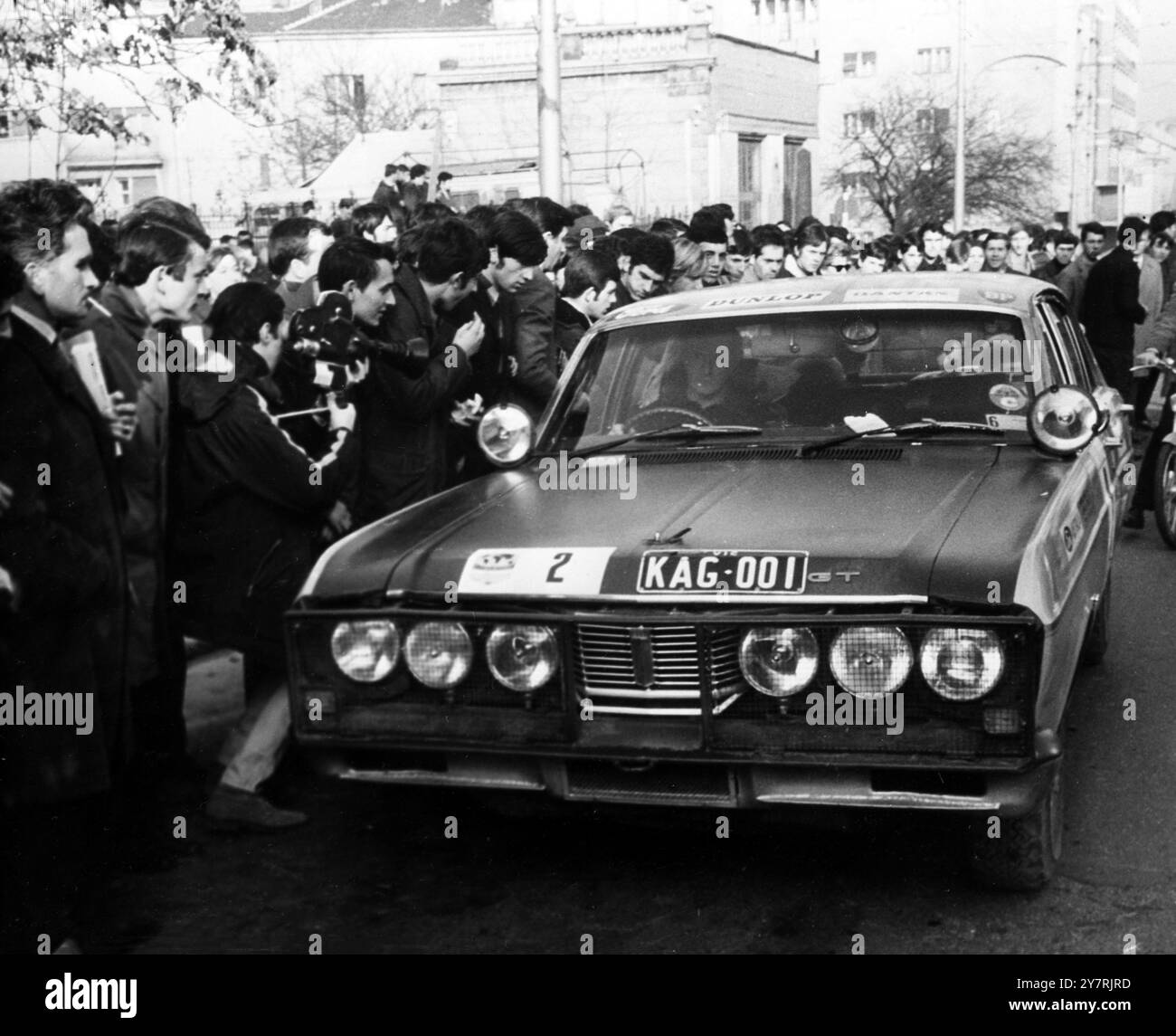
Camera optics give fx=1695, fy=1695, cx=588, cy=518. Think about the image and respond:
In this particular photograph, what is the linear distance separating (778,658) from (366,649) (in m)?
1.11

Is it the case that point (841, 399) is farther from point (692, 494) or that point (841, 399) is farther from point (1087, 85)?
point (1087, 85)

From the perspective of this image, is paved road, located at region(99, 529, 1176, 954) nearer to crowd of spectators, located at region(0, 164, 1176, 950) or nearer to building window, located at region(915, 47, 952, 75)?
crowd of spectators, located at region(0, 164, 1176, 950)

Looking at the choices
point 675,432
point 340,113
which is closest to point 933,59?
point 340,113

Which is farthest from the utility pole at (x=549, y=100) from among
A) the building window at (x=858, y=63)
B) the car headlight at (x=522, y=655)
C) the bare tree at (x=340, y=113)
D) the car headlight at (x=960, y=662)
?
the building window at (x=858, y=63)

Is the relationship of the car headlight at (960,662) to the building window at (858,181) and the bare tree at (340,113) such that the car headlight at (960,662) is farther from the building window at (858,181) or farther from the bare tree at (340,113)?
the bare tree at (340,113)

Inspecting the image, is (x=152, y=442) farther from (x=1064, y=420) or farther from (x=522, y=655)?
(x=1064, y=420)

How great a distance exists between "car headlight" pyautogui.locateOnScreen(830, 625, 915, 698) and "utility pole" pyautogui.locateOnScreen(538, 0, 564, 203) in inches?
384

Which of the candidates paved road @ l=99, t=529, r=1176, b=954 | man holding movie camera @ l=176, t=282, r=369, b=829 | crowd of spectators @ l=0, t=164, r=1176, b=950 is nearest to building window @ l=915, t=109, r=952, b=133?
crowd of spectators @ l=0, t=164, r=1176, b=950

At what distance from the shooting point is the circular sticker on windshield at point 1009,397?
5.46 meters

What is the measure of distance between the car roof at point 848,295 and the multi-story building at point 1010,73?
187 feet

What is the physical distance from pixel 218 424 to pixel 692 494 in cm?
148

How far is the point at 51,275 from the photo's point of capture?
415 centimetres
